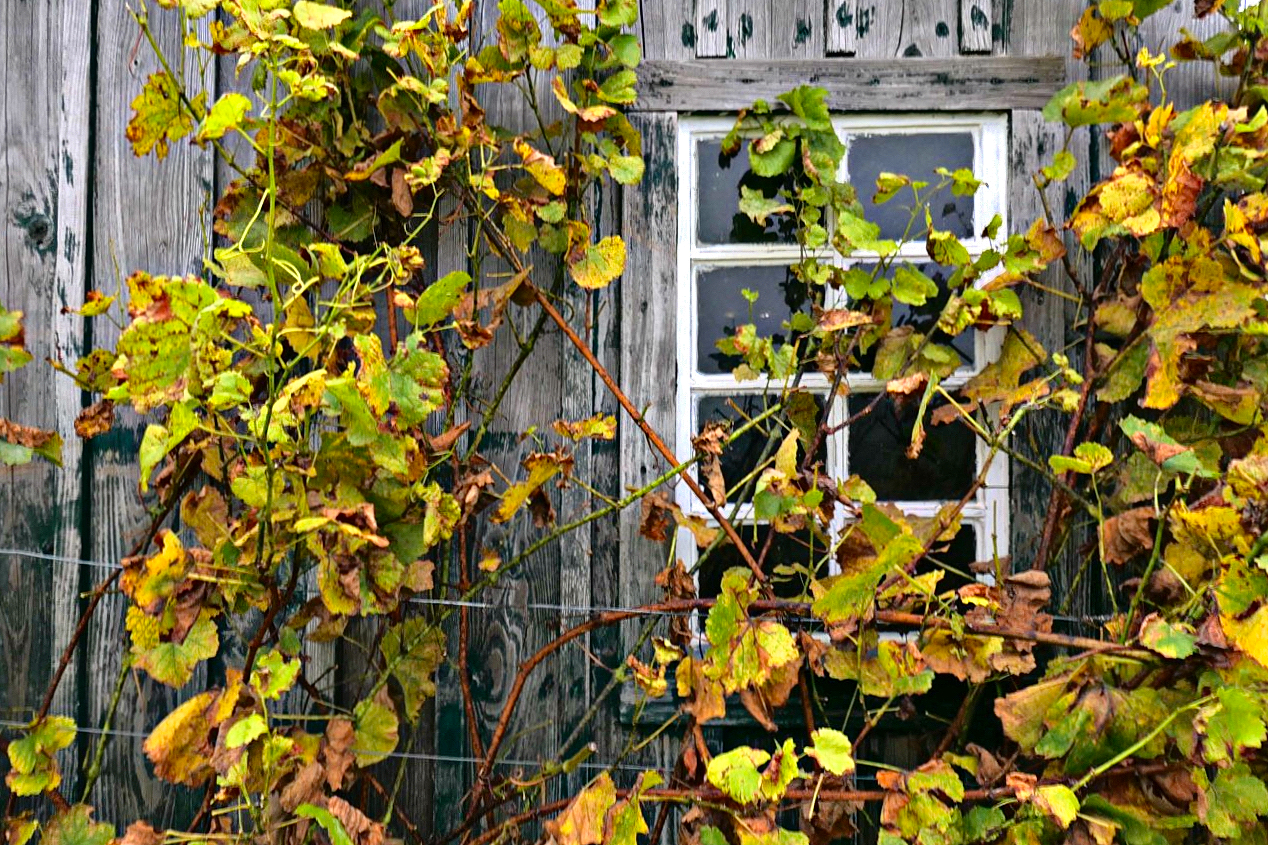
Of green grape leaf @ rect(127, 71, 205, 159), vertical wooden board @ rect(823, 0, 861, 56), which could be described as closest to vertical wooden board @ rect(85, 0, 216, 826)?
green grape leaf @ rect(127, 71, 205, 159)

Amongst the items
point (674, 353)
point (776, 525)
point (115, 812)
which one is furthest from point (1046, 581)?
point (115, 812)

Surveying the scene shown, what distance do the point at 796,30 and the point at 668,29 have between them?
0.88ft

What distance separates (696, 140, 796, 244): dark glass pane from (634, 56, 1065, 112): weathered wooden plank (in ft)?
0.36

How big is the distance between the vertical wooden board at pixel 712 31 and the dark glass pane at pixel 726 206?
7.2 inches

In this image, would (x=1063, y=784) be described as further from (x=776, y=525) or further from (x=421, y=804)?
(x=421, y=804)

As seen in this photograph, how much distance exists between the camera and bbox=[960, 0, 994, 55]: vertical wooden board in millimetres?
2115

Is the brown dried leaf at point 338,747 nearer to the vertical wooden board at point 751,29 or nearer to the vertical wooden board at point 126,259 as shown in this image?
the vertical wooden board at point 126,259

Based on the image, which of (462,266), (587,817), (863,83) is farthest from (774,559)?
(863,83)

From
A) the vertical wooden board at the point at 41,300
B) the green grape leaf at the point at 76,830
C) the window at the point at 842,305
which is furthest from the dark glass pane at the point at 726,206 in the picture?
the green grape leaf at the point at 76,830

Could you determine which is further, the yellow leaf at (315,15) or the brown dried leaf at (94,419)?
the brown dried leaf at (94,419)

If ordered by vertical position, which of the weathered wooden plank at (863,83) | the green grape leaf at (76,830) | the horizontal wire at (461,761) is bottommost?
the green grape leaf at (76,830)

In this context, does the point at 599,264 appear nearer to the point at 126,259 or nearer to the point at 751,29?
the point at 751,29

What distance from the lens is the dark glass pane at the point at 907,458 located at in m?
2.14

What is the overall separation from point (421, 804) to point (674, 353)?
1.06 m
